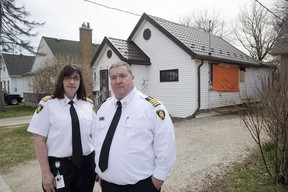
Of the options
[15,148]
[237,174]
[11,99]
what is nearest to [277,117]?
[237,174]

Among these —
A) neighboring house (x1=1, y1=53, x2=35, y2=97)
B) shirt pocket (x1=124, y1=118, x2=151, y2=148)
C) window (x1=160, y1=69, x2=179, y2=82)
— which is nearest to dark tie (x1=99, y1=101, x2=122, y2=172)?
shirt pocket (x1=124, y1=118, x2=151, y2=148)

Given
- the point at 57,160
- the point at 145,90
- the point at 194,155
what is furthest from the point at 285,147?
the point at 145,90

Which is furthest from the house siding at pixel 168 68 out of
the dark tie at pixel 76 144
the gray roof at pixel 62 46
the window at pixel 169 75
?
the gray roof at pixel 62 46

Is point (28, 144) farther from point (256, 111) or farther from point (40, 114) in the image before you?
point (256, 111)

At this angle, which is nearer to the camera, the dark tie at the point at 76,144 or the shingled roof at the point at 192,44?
the dark tie at the point at 76,144

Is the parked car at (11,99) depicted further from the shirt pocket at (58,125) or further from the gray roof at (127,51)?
the shirt pocket at (58,125)

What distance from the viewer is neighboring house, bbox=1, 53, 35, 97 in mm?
32972

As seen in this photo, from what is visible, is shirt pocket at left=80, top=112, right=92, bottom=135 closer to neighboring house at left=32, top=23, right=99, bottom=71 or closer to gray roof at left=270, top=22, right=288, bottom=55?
gray roof at left=270, top=22, right=288, bottom=55

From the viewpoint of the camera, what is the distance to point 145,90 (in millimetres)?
15359

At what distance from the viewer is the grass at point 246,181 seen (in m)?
4.13

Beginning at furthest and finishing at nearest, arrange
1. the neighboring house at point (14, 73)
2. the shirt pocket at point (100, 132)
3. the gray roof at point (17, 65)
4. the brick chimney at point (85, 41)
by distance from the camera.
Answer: the gray roof at point (17, 65) → the neighboring house at point (14, 73) → the brick chimney at point (85, 41) → the shirt pocket at point (100, 132)

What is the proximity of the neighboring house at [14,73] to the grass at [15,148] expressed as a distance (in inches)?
961

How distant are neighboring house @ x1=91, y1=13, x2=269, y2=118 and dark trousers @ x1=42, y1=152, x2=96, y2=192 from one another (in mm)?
10811

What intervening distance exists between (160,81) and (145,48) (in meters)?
2.42
